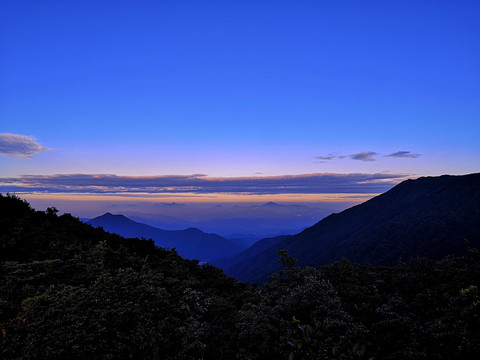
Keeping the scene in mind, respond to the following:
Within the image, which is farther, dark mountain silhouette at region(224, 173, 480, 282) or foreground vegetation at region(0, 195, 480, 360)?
dark mountain silhouette at region(224, 173, 480, 282)

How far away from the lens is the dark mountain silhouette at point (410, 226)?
72562 mm

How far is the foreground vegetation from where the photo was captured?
984 centimetres

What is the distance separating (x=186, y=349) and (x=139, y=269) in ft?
26.0

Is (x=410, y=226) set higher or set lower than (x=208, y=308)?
lower

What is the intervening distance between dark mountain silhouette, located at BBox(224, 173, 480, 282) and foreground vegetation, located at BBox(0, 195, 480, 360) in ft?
72.7

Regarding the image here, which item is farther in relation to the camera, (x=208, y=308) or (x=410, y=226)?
(x=410, y=226)

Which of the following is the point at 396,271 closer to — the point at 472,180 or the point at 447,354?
the point at 447,354

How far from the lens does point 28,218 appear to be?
67.4ft

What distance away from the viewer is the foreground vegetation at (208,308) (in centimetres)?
984

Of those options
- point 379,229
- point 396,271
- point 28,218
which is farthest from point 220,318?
point 379,229

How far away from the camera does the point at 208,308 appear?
1370 cm

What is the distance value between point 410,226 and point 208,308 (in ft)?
308

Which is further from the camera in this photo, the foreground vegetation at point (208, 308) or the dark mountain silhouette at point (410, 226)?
the dark mountain silhouette at point (410, 226)

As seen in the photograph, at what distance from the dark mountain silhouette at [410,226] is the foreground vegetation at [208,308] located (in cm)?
2216
